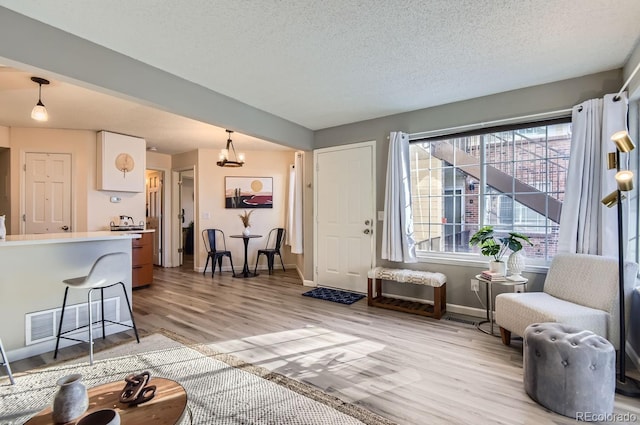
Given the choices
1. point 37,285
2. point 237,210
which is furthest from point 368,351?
point 237,210

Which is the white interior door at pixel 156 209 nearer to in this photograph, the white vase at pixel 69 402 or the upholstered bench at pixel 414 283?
the upholstered bench at pixel 414 283

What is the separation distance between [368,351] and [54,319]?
2934mm

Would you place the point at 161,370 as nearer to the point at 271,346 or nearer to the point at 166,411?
the point at 271,346

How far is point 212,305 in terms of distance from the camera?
4.12 metres

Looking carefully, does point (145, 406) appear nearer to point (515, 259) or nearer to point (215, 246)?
point (515, 259)

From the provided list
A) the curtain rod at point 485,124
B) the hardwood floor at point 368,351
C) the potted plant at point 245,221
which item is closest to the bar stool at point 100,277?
the hardwood floor at point 368,351

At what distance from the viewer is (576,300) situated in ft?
8.63

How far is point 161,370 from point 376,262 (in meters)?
2.95

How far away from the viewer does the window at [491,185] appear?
3.36m

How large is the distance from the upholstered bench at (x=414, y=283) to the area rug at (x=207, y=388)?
1980 mm

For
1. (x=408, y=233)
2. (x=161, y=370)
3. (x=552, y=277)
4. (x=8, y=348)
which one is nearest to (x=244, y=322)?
(x=161, y=370)

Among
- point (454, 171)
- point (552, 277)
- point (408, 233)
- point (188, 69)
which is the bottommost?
point (552, 277)

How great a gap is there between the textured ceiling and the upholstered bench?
2.15 meters

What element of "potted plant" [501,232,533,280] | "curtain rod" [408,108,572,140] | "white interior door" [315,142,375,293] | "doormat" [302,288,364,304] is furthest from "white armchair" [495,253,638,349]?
"white interior door" [315,142,375,293]
